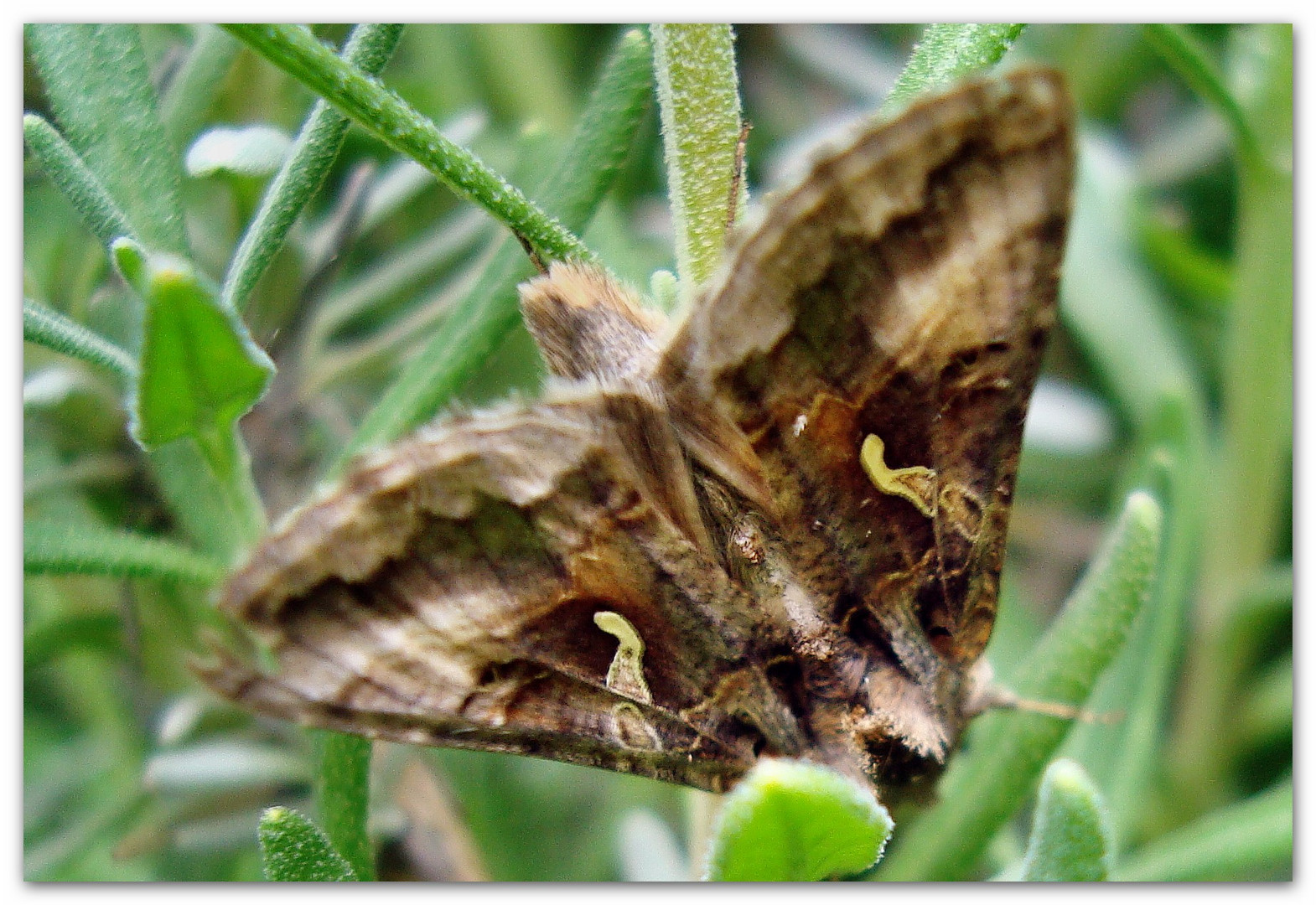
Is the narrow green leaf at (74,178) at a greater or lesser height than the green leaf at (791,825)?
greater

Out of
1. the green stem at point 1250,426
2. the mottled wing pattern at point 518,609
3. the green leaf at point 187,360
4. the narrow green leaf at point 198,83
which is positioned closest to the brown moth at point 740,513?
the mottled wing pattern at point 518,609

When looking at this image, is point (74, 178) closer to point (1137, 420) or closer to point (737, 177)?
point (737, 177)

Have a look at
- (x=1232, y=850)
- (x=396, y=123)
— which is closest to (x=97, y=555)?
(x=396, y=123)

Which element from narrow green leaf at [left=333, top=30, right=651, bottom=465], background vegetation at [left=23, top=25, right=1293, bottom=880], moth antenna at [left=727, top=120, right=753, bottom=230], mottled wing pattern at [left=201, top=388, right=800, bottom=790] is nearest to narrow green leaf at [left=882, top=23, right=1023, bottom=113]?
background vegetation at [left=23, top=25, right=1293, bottom=880]

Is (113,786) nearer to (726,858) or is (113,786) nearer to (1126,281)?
(726,858)

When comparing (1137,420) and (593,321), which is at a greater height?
(593,321)

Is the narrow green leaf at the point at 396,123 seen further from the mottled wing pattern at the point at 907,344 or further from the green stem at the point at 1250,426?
the green stem at the point at 1250,426
